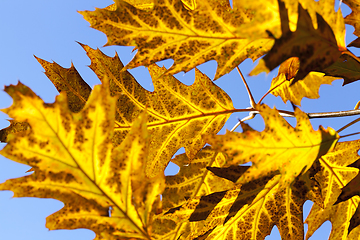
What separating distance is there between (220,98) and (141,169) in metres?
0.63

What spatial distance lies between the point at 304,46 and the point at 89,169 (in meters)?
0.66

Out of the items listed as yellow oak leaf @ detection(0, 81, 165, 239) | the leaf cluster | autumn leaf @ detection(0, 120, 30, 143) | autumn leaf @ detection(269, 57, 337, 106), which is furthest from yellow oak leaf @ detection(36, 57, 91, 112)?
autumn leaf @ detection(269, 57, 337, 106)

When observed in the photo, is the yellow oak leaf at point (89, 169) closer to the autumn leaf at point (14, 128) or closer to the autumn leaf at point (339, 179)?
the autumn leaf at point (14, 128)

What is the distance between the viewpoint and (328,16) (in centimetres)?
92

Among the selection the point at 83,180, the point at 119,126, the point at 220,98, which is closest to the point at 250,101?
the point at 220,98

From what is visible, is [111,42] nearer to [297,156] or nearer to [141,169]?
[141,169]

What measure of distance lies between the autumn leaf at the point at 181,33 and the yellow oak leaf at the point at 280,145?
190 millimetres

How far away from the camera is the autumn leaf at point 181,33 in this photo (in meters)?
0.98

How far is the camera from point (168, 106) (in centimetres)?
139

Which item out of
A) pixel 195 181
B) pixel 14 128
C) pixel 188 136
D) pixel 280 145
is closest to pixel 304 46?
pixel 280 145

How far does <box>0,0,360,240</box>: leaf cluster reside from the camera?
0.83 m

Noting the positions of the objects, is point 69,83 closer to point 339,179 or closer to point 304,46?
point 304,46

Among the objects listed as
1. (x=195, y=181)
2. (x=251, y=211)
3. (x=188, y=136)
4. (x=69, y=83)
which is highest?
(x=69, y=83)

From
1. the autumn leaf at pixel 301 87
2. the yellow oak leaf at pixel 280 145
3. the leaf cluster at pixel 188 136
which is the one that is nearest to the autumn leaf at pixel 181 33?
the leaf cluster at pixel 188 136
